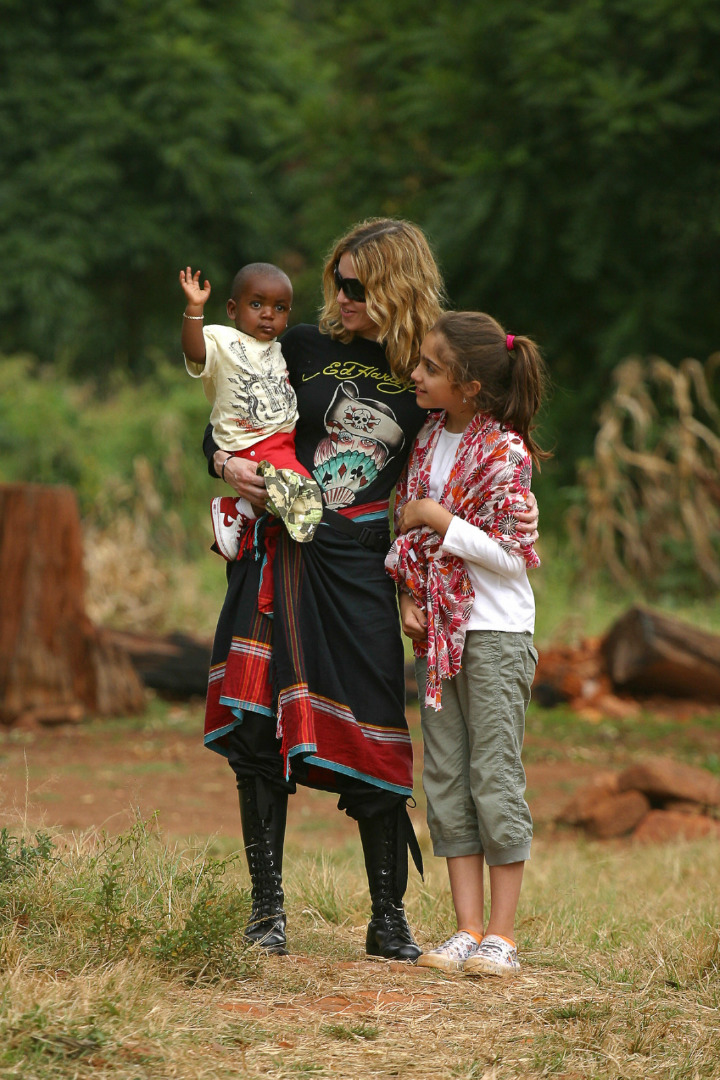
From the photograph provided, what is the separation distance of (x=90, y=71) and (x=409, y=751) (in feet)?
60.4

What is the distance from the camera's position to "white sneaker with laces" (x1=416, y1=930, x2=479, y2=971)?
3307 mm

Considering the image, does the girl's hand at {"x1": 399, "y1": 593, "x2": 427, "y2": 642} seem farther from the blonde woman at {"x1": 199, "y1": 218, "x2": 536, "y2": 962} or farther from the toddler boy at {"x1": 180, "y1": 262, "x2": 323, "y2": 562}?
the toddler boy at {"x1": 180, "y1": 262, "x2": 323, "y2": 562}

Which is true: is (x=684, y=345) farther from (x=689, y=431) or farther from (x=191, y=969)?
(x=191, y=969)

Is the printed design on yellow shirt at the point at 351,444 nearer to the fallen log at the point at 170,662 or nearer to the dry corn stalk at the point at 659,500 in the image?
the fallen log at the point at 170,662

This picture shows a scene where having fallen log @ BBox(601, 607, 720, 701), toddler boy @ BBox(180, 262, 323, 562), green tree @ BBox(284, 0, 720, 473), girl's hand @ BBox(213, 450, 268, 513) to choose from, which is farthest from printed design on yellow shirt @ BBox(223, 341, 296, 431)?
green tree @ BBox(284, 0, 720, 473)

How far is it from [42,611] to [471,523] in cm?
553

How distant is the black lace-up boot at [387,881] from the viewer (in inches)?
137

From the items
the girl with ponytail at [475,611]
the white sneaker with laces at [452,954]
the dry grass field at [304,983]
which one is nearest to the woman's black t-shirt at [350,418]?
the girl with ponytail at [475,611]

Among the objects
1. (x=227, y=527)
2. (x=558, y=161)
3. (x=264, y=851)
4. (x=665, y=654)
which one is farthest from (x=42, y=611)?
(x=558, y=161)

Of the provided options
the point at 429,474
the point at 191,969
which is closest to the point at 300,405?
the point at 429,474

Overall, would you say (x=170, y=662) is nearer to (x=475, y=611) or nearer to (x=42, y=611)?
(x=42, y=611)

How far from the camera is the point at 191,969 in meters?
3.03

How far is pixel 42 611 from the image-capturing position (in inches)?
328

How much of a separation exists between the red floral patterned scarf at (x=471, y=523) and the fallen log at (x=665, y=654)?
5314mm
